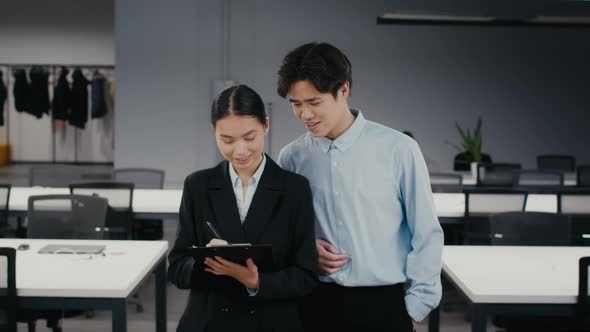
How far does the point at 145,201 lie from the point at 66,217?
1293mm

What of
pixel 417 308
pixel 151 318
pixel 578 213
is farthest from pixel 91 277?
pixel 578 213

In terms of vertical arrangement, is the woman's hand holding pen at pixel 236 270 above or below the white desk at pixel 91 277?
above

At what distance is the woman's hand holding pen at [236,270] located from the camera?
177cm

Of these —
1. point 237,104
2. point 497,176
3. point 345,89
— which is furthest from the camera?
point 497,176

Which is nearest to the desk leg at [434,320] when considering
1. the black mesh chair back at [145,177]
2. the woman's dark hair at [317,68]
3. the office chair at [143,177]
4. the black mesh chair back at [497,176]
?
the woman's dark hair at [317,68]

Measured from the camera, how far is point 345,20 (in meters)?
9.16

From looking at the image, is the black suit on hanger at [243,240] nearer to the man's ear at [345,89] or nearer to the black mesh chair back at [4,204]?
the man's ear at [345,89]

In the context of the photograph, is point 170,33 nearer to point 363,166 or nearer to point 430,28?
point 430,28

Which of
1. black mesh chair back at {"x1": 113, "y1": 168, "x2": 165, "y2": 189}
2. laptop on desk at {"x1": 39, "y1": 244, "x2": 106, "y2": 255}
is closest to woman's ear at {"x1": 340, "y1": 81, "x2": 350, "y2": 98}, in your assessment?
laptop on desk at {"x1": 39, "y1": 244, "x2": 106, "y2": 255}

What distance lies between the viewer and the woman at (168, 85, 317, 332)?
186 cm

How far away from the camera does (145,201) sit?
507 centimetres

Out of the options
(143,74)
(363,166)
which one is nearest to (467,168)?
(143,74)

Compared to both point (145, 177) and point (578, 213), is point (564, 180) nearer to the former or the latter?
point (578, 213)

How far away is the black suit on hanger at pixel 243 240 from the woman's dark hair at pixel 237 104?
0.19 metres
